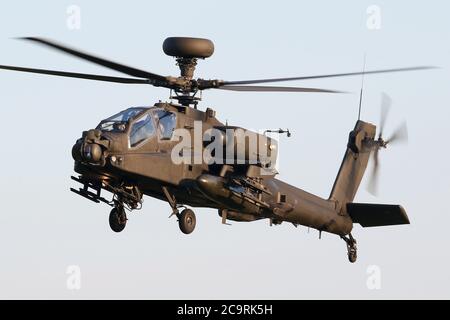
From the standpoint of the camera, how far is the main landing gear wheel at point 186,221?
97.2 ft

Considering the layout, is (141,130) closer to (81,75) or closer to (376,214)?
(81,75)

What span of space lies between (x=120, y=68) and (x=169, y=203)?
12.4 ft

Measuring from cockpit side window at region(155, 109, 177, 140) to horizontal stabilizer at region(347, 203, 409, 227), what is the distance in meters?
7.50

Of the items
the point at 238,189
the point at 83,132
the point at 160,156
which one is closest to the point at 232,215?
the point at 238,189

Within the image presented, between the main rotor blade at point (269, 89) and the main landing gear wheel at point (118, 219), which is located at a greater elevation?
the main rotor blade at point (269, 89)

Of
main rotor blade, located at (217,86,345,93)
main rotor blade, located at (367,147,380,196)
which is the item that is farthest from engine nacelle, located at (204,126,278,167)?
main rotor blade, located at (367,147,380,196)

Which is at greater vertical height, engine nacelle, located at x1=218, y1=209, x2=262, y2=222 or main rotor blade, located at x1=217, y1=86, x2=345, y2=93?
main rotor blade, located at x1=217, y1=86, x2=345, y2=93

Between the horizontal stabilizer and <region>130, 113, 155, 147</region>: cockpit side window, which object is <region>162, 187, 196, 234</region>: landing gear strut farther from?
the horizontal stabilizer

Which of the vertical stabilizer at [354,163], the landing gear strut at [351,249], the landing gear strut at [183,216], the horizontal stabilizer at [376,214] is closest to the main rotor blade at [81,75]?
the landing gear strut at [183,216]

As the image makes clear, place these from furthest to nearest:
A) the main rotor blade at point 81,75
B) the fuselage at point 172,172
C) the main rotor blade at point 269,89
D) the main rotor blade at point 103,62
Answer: the main rotor blade at point 269,89
the main rotor blade at point 81,75
the fuselage at point 172,172
the main rotor blade at point 103,62

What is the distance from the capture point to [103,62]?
28.1 m

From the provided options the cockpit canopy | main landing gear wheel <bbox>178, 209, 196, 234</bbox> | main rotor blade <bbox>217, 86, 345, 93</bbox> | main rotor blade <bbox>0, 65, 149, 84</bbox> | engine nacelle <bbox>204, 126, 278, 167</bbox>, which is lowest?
main landing gear wheel <bbox>178, 209, 196, 234</bbox>

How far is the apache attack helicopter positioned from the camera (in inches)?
1117

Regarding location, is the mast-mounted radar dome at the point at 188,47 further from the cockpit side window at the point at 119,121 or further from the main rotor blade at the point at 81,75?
the cockpit side window at the point at 119,121
